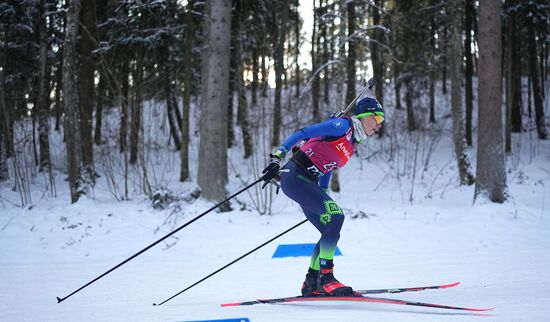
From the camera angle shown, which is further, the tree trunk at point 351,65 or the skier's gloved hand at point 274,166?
the tree trunk at point 351,65

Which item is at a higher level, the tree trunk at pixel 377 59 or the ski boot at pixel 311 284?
the tree trunk at pixel 377 59

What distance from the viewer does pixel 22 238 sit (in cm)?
818

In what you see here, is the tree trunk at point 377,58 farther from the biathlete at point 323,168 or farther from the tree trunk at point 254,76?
the biathlete at point 323,168

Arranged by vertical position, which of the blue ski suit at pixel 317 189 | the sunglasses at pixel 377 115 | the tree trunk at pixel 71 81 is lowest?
the blue ski suit at pixel 317 189

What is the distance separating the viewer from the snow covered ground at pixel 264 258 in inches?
163

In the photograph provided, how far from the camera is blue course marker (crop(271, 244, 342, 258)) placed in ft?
23.4

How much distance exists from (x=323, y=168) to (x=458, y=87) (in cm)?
928

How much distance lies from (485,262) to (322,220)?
10.4ft

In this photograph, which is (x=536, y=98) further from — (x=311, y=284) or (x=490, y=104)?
(x=311, y=284)

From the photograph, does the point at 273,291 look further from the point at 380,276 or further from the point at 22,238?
the point at 22,238

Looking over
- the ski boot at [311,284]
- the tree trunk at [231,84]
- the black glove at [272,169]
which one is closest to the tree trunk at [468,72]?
the tree trunk at [231,84]

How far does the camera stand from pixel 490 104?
29.0 ft

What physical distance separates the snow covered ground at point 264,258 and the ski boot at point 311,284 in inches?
4.5

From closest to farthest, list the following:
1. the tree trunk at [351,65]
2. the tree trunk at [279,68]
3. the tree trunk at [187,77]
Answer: the tree trunk at [351,65], the tree trunk at [187,77], the tree trunk at [279,68]
